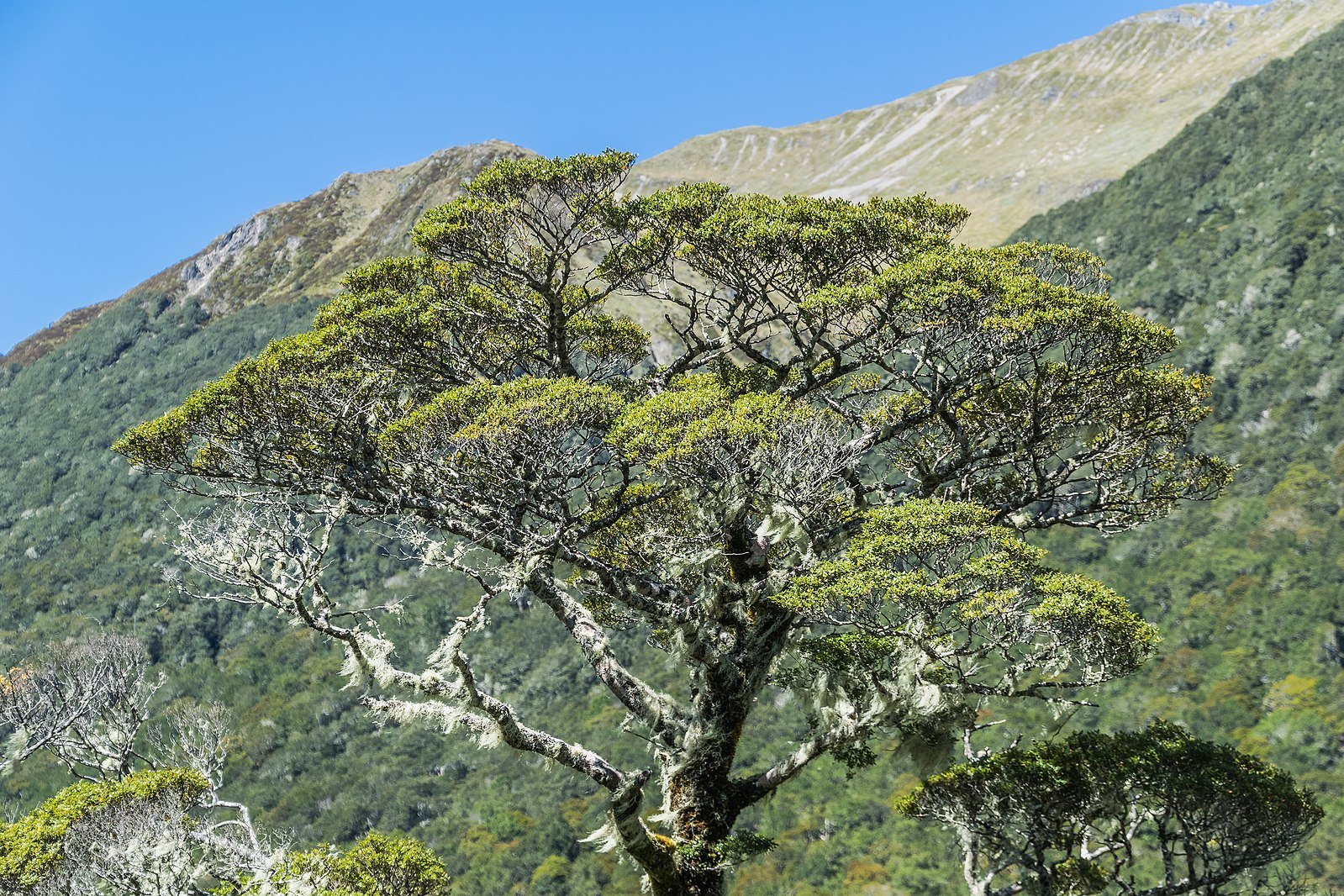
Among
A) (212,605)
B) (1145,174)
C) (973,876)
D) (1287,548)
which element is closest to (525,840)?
(212,605)

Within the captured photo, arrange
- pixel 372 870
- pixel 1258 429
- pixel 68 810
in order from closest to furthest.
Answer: pixel 372 870 → pixel 68 810 → pixel 1258 429

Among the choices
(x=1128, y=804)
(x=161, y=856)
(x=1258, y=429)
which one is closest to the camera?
(x=1128, y=804)

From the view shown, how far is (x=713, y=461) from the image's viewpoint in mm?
8938

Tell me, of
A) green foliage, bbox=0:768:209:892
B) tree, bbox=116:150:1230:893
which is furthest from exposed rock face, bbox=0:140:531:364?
tree, bbox=116:150:1230:893

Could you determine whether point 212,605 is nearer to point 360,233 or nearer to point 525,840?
point 525,840

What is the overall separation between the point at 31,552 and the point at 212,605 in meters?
21.3

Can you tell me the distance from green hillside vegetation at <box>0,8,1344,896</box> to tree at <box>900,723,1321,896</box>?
45.8m

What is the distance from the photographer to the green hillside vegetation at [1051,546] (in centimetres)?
6944

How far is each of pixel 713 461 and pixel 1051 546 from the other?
7495cm

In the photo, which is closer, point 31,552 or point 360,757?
point 360,757

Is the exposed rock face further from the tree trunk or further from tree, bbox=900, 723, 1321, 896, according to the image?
the tree trunk

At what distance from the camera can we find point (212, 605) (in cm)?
10144

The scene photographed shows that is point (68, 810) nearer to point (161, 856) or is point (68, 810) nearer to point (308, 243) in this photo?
point (161, 856)

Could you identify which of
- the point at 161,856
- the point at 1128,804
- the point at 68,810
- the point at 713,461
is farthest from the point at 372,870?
the point at 1128,804
